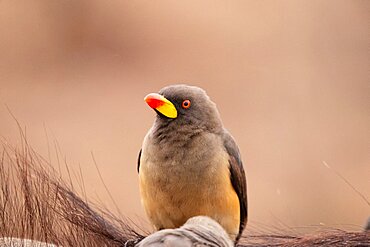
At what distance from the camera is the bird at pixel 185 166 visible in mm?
1184

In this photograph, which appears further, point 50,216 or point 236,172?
point 236,172

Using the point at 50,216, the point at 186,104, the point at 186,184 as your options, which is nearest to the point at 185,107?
the point at 186,104

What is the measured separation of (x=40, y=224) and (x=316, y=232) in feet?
1.35

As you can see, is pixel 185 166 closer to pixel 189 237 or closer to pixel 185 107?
pixel 185 107

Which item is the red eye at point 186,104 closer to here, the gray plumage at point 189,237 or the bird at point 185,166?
the bird at point 185,166

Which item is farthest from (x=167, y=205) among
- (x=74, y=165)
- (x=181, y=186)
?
(x=74, y=165)

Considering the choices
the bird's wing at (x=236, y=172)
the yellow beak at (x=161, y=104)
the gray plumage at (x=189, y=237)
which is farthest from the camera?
the bird's wing at (x=236, y=172)

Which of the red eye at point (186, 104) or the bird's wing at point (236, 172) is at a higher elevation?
the red eye at point (186, 104)

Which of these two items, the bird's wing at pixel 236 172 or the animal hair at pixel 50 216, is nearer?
the animal hair at pixel 50 216

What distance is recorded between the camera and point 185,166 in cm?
119

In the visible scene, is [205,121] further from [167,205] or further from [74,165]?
[74,165]

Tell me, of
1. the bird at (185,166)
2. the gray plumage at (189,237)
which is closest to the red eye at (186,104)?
the bird at (185,166)

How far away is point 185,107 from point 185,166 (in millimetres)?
88

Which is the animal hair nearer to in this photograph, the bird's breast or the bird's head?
the bird's breast
